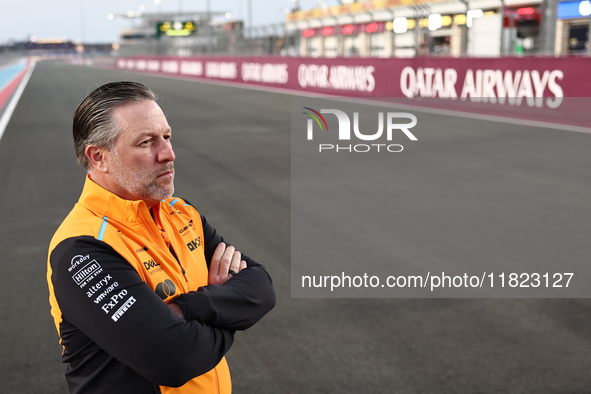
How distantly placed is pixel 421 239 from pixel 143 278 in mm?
4458

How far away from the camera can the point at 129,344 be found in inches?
71.1

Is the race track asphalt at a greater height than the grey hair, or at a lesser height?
lesser

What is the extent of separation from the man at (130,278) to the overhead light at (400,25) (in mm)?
18728

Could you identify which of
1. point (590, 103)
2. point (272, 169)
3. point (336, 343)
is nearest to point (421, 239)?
point (336, 343)

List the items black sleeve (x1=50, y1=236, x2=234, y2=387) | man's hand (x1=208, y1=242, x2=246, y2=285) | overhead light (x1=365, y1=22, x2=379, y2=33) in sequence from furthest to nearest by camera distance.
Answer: overhead light (x1=365, y1=22, x2=379, y2=33)
man's hand (x1=208, y1=242, x2=246, y2=285)
black sleeve (x1=50, y1=236, x2=234, y2=387)

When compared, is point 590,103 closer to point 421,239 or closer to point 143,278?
point 421,239

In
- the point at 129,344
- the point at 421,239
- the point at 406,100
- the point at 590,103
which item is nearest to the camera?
the point at 129,344

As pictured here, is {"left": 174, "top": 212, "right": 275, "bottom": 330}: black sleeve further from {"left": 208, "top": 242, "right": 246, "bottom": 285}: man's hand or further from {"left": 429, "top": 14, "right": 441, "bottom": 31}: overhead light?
{"left": 429, "top": 14, "right": 441, "bottom": 31}: overhead light

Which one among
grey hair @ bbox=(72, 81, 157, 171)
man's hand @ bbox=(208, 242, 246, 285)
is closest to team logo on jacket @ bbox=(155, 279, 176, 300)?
man's hand @ bbox=(208, 242, 246, 285)

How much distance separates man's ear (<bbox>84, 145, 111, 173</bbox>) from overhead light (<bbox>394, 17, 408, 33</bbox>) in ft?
61.6

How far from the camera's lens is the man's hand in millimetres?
2316

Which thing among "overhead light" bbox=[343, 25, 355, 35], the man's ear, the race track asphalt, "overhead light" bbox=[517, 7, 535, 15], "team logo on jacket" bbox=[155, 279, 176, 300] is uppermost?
"overhead light" bbox=[343, 25, 355, 35]

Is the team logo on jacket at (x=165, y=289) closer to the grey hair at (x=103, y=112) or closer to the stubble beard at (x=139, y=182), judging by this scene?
the stubble beard at (x=139, y=182)

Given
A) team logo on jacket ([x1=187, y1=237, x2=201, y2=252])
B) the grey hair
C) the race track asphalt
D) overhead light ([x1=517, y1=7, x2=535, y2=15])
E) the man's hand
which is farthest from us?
overhead light ([x1=517, y1=7, x2=535, y2=15])
